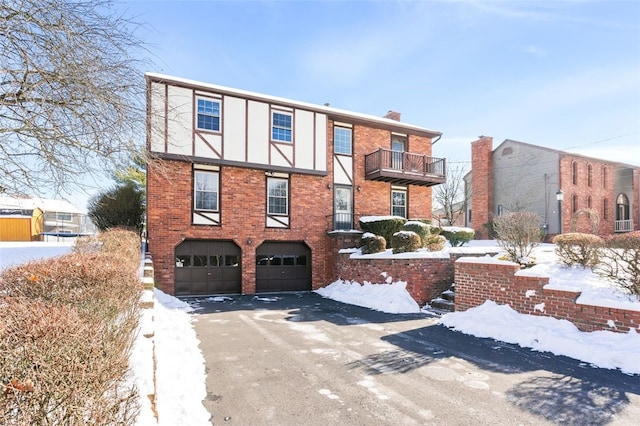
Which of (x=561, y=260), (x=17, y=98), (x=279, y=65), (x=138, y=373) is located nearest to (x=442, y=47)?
(x=279, y=65)

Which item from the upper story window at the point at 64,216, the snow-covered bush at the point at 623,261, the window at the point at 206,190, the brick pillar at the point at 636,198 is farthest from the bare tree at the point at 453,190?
the upper story window at the point at 64,216

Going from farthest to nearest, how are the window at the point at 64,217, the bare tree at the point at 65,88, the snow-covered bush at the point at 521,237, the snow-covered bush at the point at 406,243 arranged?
1. the window at the point at 64,217
2. the snow-covered bush at the point at 406,243
3. the snow-covered bush at the point at 521,237
4. the bare tree at the point at 65,88

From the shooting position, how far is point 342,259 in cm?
1410

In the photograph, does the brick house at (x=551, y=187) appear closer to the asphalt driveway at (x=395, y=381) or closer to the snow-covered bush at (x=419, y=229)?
the snow-covered bush at (x=419, y=229)

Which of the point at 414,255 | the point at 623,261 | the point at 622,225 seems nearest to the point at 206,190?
the point at 414,255

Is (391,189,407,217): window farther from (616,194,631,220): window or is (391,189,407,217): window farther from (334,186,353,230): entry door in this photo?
(616,194,631,220): window

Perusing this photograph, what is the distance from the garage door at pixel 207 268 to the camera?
12.7m

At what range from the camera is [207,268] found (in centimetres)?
1315

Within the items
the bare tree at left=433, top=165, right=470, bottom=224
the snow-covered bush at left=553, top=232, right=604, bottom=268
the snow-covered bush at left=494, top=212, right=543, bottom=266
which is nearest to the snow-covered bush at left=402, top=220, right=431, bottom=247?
the snow-covered bush at left=494, top=212, right=543, bottom=266

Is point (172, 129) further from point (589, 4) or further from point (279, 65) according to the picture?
point (589, 4)

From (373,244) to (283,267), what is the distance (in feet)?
13.5

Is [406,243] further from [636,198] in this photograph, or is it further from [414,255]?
[636,198]

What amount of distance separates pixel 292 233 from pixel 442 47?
28.4 feet

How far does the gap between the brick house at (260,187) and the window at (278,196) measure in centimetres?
4
